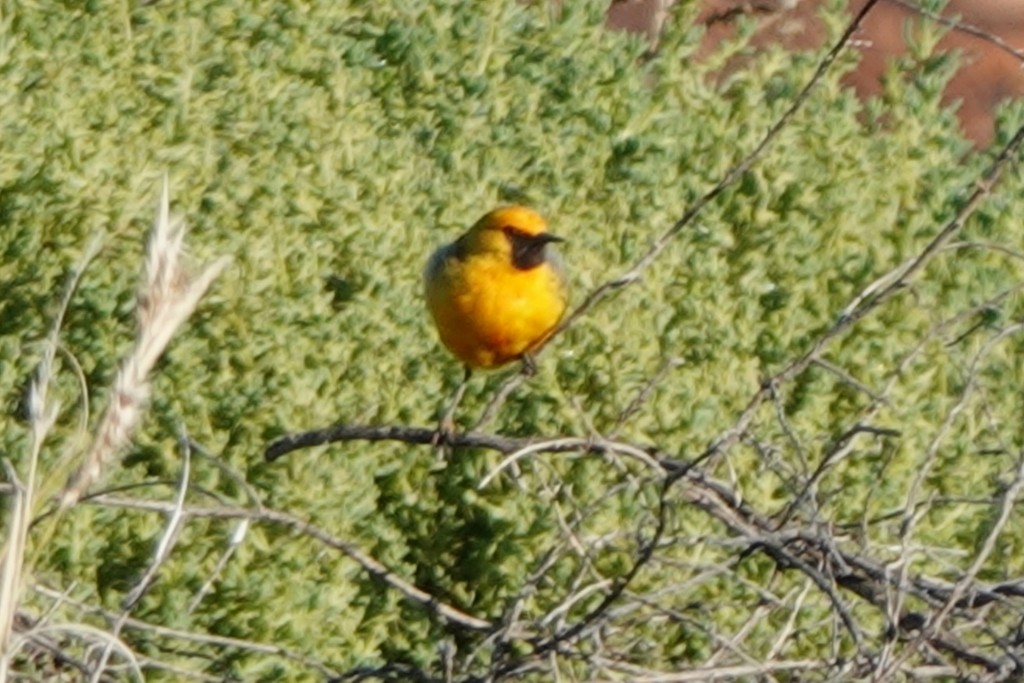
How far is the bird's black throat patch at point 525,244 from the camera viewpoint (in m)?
4.29

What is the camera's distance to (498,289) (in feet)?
14.2

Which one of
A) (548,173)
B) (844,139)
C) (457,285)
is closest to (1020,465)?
(457,285)

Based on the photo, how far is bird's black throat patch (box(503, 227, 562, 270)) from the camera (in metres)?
4.29

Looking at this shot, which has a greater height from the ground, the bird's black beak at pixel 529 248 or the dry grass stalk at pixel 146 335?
the dry grass stalk at pixel 146 335

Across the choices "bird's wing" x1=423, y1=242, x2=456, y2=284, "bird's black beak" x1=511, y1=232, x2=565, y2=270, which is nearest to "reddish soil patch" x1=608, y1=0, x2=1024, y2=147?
"bird's black beak" x1=511, y1=232, x2=565, y2=270

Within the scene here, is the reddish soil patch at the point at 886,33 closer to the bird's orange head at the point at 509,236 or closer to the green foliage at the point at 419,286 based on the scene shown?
the green foliage at the point at 419,286

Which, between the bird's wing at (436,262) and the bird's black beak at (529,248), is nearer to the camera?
the bird's wing at (436,262)

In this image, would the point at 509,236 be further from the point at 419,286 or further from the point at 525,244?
the point at 419,286

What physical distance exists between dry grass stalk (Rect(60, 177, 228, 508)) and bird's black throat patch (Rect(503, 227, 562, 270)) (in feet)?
8.89

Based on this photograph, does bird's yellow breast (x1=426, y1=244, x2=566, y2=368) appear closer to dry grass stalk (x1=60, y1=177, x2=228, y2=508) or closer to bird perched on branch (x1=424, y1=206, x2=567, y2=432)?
bird perched on branch (x1=424, y1=206, x2=567, y2=432)

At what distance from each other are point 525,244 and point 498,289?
0.35ft

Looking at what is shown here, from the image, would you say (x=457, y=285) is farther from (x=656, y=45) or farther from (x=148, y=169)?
(x=656, y=45)

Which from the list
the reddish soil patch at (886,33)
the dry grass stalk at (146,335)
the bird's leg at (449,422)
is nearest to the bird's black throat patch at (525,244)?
the bird's leg at (449,422)

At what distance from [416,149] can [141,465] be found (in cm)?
96
